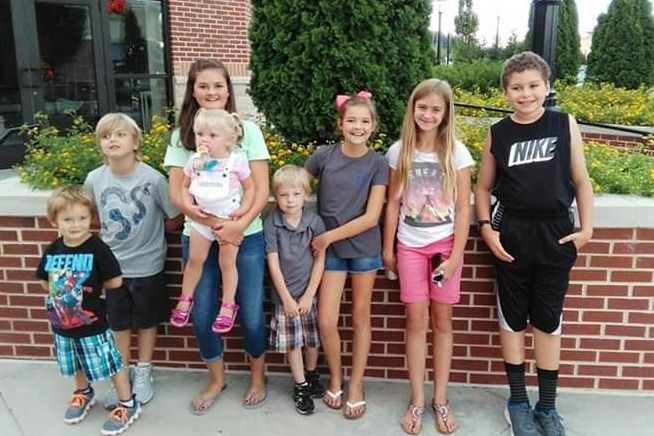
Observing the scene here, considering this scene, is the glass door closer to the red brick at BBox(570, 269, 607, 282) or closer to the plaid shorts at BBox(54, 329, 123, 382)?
Answer: the plaid shorts at BBox(54, 329, 123, 382)

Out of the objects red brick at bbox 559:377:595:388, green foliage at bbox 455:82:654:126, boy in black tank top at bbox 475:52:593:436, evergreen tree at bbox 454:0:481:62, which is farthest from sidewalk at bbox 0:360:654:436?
evergreen tree at bbox 454:0:481:62

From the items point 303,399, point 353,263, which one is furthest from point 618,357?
point 303,399

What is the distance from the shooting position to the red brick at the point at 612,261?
318cm

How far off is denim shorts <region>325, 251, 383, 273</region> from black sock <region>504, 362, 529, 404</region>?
0.81 metres

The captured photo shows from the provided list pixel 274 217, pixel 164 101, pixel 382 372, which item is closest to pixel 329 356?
pixel 382 372

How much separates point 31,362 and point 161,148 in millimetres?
1499

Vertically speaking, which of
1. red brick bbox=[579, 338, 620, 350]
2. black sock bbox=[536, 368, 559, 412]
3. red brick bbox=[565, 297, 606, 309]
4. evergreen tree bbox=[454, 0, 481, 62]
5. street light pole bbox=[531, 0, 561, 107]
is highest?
evergreen tree bbox=[454, 0, 481, 62]

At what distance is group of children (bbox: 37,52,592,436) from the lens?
2809 millimetres

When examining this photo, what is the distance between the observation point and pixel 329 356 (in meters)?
3.19

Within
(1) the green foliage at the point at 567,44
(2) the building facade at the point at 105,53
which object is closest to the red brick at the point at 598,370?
(2) the building facade at the point at 105,53

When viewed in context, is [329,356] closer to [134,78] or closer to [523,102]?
[523,102]

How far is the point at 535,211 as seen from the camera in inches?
111

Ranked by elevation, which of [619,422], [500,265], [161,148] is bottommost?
[619,422]

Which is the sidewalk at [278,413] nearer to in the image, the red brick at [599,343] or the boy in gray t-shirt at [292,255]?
the red brick at [599,343]
